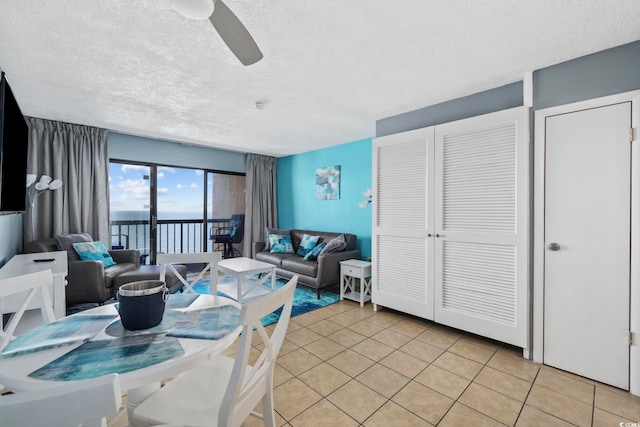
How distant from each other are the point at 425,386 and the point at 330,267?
214 centimetres

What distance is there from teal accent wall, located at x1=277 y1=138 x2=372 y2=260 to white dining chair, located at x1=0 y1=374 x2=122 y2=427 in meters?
4.16

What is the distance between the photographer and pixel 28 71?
2.38 metres

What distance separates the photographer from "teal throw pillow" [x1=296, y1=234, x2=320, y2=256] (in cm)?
477

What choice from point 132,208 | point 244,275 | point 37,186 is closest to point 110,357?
point 244,275

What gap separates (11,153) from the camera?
7.08ft

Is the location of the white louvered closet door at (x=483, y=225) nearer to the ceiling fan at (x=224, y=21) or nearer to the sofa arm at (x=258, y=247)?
the ceiling fan at (x=224, y=21)

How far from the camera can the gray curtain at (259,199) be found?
5.83 meters

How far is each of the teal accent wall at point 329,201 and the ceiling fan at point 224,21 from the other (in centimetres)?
325

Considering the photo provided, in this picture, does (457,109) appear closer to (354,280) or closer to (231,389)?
(354,280)

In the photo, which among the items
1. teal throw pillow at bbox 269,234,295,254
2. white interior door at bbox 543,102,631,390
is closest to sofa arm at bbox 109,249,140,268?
teal throw pillow at bbox 269,234,295,254

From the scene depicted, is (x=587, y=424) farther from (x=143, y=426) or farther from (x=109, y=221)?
(x=109, y=221)

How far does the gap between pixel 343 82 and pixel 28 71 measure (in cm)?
273

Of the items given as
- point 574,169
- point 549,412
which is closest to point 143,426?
point 549,412

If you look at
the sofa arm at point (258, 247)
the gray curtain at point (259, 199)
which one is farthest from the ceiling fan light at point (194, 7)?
the gray curtain at point (259, 199)
